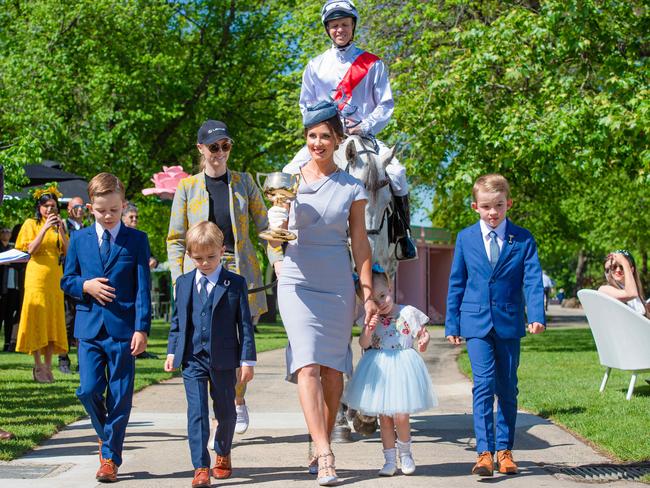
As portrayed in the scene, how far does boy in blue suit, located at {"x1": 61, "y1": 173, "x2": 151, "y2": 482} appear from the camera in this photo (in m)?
6.37

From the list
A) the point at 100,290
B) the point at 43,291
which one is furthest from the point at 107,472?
the point at 43,291

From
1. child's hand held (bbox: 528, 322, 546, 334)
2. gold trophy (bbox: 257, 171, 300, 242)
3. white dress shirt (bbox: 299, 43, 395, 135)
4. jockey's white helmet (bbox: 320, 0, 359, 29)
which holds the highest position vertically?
jockey's white helmet (bbox: 320, 0, 359, 29)

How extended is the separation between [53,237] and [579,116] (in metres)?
9.96

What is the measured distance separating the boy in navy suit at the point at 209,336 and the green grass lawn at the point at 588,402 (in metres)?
2.68

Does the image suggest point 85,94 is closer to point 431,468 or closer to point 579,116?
point 579,116

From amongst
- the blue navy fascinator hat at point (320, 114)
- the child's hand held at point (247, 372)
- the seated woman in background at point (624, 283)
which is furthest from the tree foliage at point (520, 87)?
the child's hand held at point (247, 372)

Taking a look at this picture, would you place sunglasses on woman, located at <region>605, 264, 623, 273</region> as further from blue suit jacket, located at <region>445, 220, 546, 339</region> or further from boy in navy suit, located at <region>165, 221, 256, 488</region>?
boy in navy suit, located at <region>165, 221, 256, 488</region>

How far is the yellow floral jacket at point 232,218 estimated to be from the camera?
24.4ft

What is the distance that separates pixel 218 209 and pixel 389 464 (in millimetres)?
2273

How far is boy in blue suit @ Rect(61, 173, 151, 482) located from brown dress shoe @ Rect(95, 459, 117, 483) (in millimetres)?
52

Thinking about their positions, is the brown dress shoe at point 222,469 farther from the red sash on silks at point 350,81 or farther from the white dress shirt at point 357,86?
the red sash on silks at point 350,81

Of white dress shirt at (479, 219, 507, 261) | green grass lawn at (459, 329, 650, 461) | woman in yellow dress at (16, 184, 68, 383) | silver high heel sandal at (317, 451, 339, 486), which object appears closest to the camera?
silver high heel sandal at (317, 451, 339, 486)

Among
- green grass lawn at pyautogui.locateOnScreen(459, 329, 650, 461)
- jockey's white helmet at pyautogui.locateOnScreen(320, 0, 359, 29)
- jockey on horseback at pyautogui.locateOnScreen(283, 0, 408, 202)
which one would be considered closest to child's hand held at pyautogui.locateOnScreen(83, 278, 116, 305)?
jockey on horseback at pyautogui.locateOnScreen(283, 0, 408, 202)

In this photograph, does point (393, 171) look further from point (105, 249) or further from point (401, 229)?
point (105, 249)
